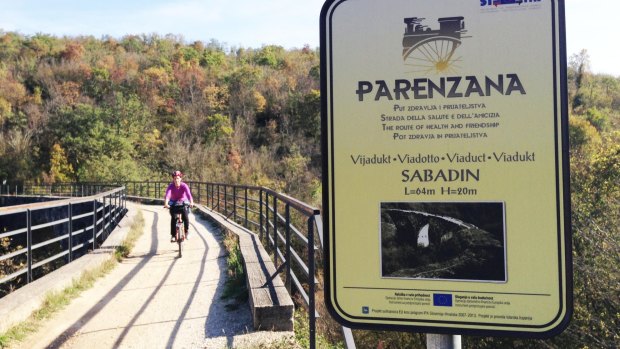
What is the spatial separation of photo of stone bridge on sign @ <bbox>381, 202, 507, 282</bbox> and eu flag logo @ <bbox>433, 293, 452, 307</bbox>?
0.05 metres

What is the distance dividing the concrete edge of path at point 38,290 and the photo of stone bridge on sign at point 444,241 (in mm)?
3939

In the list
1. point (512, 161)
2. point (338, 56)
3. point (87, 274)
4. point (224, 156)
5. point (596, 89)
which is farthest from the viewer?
point (596, 89)

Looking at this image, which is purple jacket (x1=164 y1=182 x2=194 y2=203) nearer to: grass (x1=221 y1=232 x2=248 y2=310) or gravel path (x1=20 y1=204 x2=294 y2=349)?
gravel path (x1=20 y1=204 x2=294 y2=349)

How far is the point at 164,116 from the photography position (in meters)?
58.5

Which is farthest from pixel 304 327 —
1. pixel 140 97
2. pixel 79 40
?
pixel 79 40

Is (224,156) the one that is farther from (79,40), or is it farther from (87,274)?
(79,40)

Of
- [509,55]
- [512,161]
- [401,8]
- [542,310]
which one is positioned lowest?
[542,310]

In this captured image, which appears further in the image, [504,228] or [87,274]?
[87,274]

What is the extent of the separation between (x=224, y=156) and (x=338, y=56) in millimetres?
49011

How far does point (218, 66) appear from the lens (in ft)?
251

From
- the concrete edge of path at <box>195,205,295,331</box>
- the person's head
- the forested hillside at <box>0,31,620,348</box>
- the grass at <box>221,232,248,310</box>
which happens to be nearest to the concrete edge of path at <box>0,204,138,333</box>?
the person's head

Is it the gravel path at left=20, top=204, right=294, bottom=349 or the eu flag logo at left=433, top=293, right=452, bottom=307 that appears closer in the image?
the eu flag logo at left=433, top=293, right=452, bottom=307

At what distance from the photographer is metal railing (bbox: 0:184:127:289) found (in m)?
5.86

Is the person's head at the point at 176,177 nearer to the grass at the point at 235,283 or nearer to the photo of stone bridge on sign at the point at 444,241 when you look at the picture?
the grass at the point at 235,283
